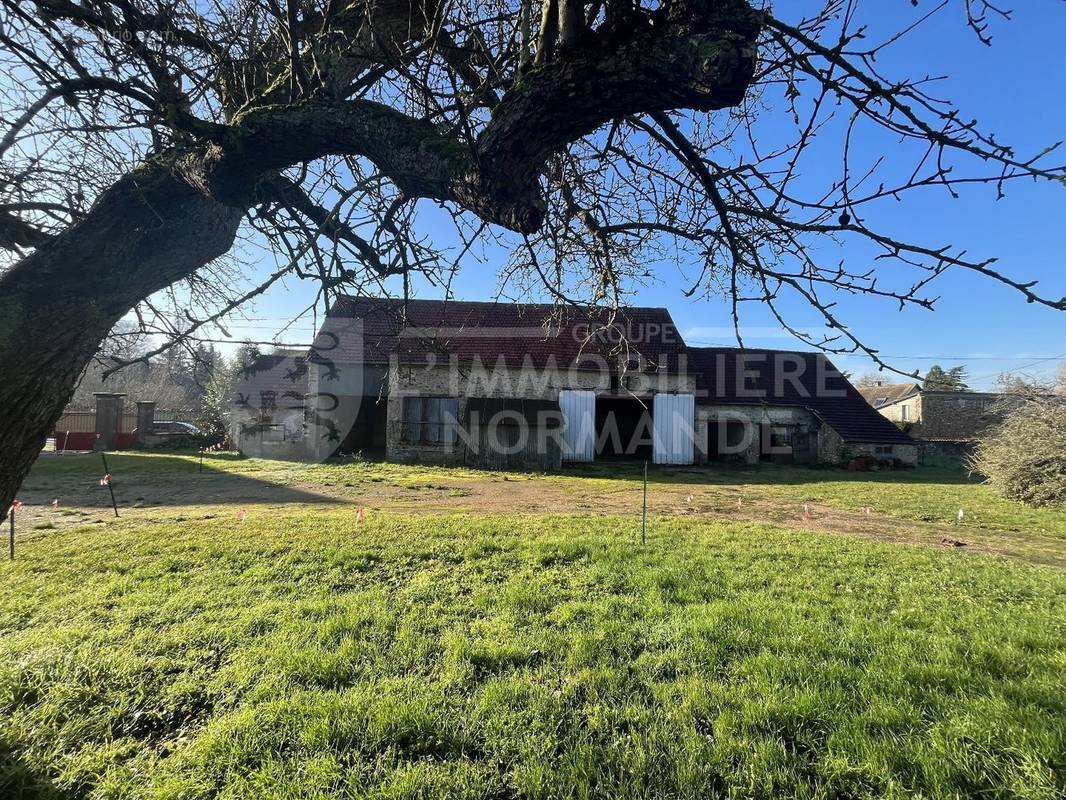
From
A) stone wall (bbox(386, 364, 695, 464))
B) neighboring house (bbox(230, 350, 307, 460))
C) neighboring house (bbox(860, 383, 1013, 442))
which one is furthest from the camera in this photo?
neighboring house (bbox(860, 383, 1013, 442))

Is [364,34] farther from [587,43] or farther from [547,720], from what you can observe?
[547,720]

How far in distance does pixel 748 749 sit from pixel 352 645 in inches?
→ 97.5

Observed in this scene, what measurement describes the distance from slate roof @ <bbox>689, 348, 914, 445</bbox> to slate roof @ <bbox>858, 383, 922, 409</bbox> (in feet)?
49.3

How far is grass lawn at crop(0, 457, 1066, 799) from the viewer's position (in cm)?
216

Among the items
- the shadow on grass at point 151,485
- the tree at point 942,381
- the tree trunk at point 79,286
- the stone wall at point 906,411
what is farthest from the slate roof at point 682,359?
the tree trunk at point 79,286

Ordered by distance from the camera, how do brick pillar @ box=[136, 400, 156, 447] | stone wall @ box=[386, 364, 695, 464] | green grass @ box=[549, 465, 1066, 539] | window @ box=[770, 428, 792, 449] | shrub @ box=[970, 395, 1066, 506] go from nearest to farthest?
1. green grass @ box=[549, 465, 1066, 539]
2. shrub @ box=[970, 395, 1066, 506]
3. stone wall @ box=[386, 364, 695, 464]
4. window @ box=[770, 428, 792, 449]
5. brick pillar @ box=[136, 400, 156, 447]

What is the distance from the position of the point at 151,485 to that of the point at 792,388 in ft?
84.0

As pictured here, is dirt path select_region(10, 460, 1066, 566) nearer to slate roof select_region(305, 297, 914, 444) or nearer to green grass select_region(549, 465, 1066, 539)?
green grass select_region(549, 465, 1066, 539)

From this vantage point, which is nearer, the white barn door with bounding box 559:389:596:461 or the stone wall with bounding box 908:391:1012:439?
the white barn door with bounding box 559:389:596:461

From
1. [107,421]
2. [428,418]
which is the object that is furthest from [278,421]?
[107,421]

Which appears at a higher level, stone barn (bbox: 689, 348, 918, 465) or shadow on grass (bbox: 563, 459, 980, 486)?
stone barn (bbox: 689, 348, 918, 465)

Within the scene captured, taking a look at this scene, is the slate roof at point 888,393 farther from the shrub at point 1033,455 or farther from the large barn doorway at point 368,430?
the large barn doorway at point 368,430

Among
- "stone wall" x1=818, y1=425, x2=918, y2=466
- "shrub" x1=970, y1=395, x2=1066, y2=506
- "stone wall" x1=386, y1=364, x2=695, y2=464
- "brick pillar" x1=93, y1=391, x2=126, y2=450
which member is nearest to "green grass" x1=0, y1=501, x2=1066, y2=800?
"shrub" x1=970, y1=395, x2=1066, y2=506

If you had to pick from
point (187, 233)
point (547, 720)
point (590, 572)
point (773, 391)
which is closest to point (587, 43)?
point (187, 233)
